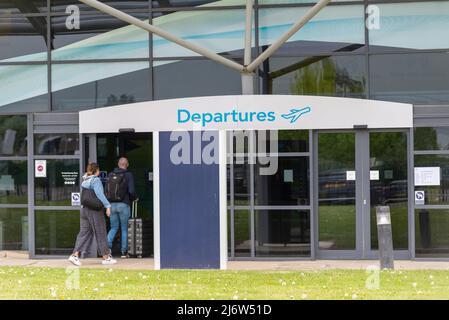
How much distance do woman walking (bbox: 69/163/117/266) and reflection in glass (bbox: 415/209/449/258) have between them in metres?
5.33

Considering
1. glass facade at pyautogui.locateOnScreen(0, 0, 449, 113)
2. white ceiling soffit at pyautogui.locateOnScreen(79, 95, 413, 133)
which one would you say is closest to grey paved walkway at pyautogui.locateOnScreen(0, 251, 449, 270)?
white ceiling soffit at pyautogui.locateOnScreen(79, 95, 413, 133)

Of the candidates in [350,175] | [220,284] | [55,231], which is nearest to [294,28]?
[350,175]

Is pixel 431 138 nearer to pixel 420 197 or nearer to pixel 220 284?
pixel 420 197

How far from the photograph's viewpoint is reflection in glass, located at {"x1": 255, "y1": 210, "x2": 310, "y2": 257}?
15.8m

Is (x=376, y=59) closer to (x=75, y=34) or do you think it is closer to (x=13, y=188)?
(x=75, y=34)

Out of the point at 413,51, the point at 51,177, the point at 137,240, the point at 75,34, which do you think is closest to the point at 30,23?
the point at 75,34

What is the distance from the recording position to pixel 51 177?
652 inches

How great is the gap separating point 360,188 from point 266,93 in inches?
92.9

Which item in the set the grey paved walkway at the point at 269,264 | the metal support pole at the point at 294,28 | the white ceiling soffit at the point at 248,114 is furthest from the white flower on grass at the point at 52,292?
the metal support pole at the point at 294,28

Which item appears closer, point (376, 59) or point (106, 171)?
point (376, 59)

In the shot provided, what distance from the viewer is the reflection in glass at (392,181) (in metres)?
15.6

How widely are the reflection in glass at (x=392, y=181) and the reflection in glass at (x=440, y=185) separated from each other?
32cm

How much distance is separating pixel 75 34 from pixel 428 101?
654 centimetres
